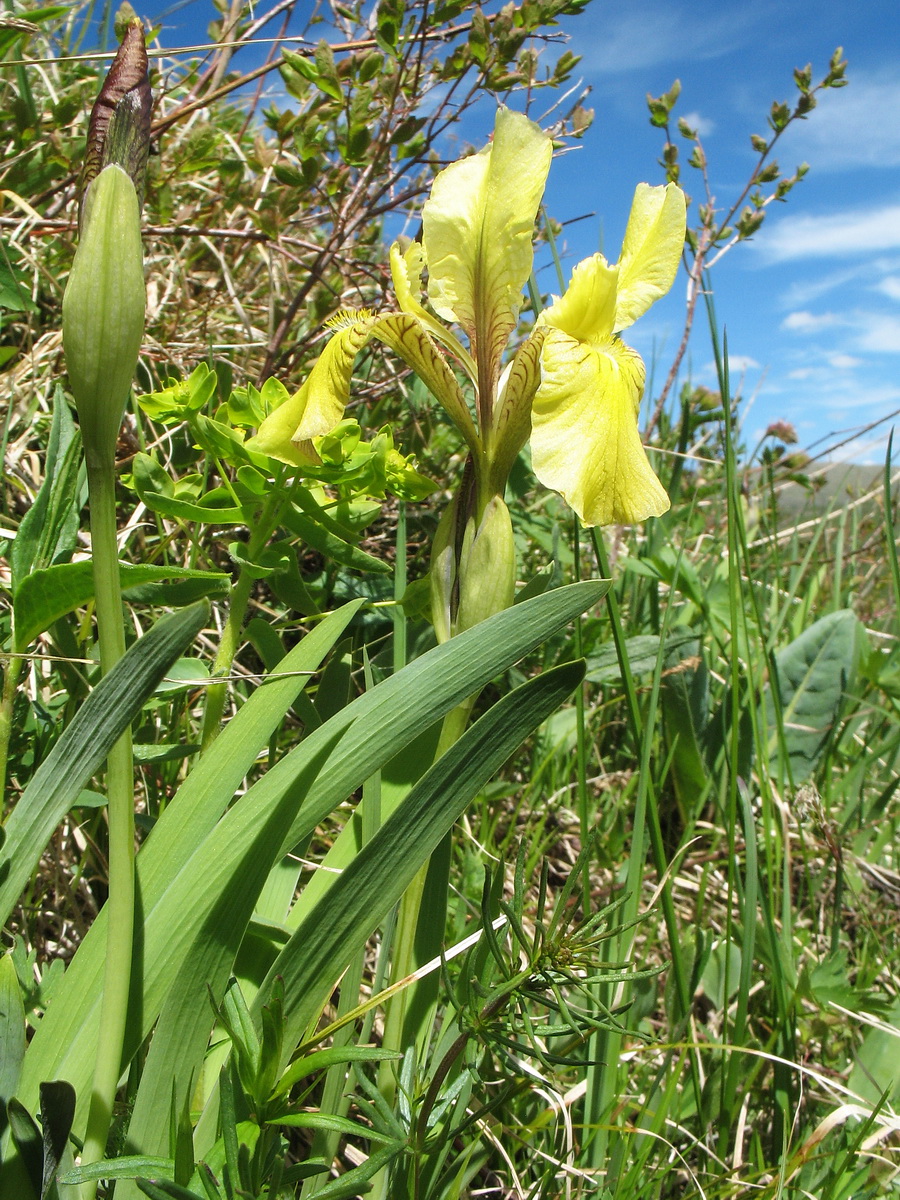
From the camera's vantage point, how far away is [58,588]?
86 cm

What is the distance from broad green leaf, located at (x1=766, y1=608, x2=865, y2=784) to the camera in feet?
6.91

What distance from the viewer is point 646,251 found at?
3.50 feet

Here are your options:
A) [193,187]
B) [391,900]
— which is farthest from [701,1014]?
[193,187]

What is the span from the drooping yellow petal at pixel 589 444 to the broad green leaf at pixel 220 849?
16 cm

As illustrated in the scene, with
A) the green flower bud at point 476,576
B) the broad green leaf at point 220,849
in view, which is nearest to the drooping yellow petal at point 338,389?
the green flower bud at point 476,576

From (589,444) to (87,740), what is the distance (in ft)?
1.87

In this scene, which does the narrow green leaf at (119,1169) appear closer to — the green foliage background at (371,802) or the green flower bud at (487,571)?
the green foliage background at (371,802)

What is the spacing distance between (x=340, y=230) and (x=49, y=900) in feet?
4.60

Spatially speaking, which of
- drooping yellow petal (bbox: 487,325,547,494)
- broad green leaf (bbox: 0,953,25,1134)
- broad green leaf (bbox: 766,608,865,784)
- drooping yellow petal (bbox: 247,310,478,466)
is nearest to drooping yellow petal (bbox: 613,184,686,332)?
drooping yellow petal (bbox: 487,325,547,494)

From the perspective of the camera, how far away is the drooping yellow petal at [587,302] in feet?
3.21

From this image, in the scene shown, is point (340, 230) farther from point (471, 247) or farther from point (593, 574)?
point (593, 574)

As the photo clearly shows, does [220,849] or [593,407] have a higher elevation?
[593,407]

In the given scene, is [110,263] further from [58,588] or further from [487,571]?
[487,571]

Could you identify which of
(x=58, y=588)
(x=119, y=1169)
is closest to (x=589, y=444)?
(x=58, y=588)
